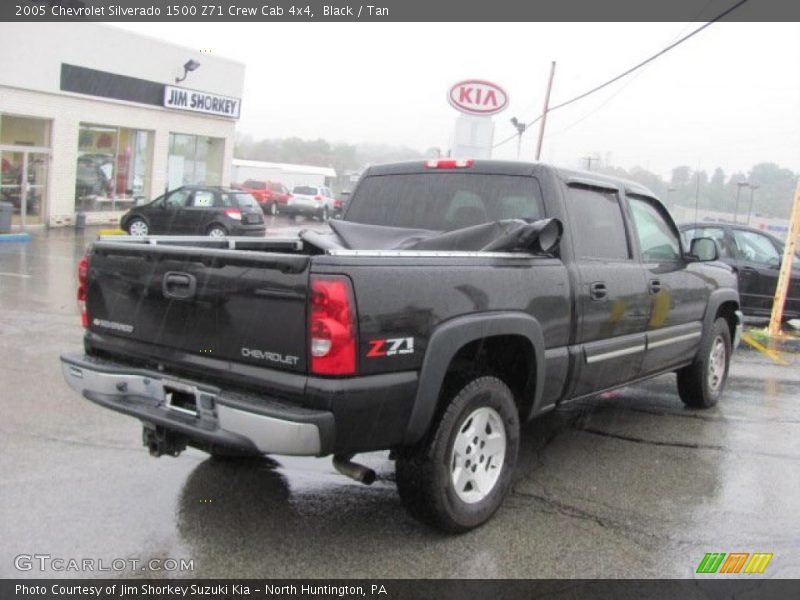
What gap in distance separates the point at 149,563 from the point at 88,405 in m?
2.64

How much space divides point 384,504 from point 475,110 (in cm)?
1377

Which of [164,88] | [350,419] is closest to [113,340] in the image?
[350,419]

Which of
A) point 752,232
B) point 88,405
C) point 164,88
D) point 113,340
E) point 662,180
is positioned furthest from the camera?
point 164,88

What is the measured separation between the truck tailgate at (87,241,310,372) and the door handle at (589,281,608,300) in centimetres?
220

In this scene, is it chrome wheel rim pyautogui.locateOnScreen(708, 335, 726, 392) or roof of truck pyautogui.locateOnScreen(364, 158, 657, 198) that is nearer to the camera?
roof of truck pyautogui.locateOnScreen(364, 158, 657, 198)

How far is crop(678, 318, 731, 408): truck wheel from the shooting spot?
6.64 meters

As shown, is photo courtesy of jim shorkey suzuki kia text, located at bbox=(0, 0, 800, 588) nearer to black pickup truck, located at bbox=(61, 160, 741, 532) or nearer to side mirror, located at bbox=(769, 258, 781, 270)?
black pickup truck, located at bbox=(61, 160, 741, 532)

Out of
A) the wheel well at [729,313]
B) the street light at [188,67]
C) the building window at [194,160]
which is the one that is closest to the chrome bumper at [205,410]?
the wheel well at [729,313]

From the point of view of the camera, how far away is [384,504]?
175 inches

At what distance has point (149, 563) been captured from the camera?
357 cm

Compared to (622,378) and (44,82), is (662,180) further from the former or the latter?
(44,82)

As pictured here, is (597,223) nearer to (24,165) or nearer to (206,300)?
(206,300)

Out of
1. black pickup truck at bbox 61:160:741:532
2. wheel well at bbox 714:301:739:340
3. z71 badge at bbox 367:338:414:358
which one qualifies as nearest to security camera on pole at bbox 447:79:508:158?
wheel well at bbox 714:301:739:340

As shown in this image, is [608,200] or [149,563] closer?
[149,563]
